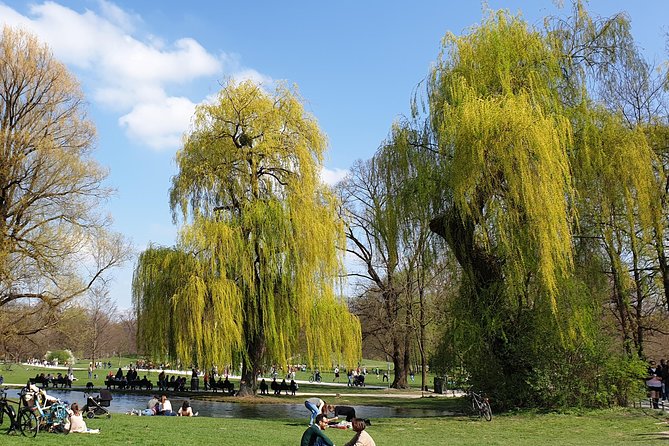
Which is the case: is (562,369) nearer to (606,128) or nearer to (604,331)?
(604,331)

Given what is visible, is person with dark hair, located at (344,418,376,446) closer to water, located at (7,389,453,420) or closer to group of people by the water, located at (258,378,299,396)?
water, located at (7,389,453,420)

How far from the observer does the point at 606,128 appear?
19.8 metres

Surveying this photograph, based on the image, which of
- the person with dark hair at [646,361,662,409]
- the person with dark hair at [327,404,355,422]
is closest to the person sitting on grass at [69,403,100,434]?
the person with dark hair at [327,404,355,422]

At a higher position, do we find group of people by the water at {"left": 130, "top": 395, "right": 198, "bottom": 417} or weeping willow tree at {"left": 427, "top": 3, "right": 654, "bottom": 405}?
weeping willow tree at {"left": 427, "top": 3, "right": 654, "bottom": 405}

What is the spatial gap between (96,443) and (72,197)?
16256 millimetres

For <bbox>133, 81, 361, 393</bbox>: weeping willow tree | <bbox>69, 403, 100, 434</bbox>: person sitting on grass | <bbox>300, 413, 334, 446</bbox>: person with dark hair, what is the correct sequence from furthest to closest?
<bbox>133, 81, 361, 393</bbox>: weeping willow tree, <bbox>69, 403, 100, 434</bbox>: person sitting on grass, <bbox>300, 413, 334, 446</bbox>: person with dark hair

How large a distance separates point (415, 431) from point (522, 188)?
280 inches

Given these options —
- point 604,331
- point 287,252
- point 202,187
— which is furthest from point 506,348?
point 202,187

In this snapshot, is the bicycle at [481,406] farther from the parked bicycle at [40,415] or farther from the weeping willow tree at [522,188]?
the parked bicycle at [40,415]

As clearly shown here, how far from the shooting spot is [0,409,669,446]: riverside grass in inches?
518

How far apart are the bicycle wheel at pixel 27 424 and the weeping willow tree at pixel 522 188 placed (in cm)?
1199

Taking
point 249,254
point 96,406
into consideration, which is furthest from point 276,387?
point 96,406

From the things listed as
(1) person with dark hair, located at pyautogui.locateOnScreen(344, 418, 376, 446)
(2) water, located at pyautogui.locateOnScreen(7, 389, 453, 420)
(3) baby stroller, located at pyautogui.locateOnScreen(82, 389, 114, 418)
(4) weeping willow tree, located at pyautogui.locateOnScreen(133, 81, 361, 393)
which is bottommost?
(2) water, located at pyautogui.locateOnScreen(7, 389, 453, 420)

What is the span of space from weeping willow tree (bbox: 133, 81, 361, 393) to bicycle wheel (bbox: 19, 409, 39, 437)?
1156cm
